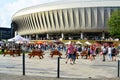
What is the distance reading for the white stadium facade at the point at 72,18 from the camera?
133 meters

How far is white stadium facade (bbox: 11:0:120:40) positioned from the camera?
5251 inches

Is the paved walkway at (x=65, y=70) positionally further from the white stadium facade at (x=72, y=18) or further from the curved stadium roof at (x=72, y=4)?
the curved stadium roof at (x=72, y=4)

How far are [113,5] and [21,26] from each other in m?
49.5

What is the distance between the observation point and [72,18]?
136 metres

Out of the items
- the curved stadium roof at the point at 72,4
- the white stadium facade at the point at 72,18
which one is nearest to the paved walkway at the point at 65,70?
the white stadium facade at the point at 72,18

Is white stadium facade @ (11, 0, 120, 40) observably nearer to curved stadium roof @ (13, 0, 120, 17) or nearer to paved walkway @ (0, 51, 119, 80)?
curved stadium roof @ (13, 0, 120, 17)

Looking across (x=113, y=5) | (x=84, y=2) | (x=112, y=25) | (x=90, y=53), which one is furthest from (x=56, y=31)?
Result: (x=90, y=53)

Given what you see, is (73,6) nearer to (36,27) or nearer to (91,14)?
(91,14)

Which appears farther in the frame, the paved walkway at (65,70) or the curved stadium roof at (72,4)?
the curved stadium roof at (72,4)

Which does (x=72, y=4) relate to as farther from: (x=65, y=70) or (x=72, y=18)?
(x=65, y=70)

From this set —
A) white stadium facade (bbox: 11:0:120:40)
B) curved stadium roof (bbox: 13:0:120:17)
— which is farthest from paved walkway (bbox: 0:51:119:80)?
curved stadium roof (bbox: 13:0:120:17)

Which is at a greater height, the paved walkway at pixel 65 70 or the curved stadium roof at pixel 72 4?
the curved stadium roof at pixel 72 4

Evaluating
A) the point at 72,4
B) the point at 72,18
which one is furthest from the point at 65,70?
the point at 72,4

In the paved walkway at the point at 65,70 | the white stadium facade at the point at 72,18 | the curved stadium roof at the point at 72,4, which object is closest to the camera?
the paved walkway at the point at 65,70
